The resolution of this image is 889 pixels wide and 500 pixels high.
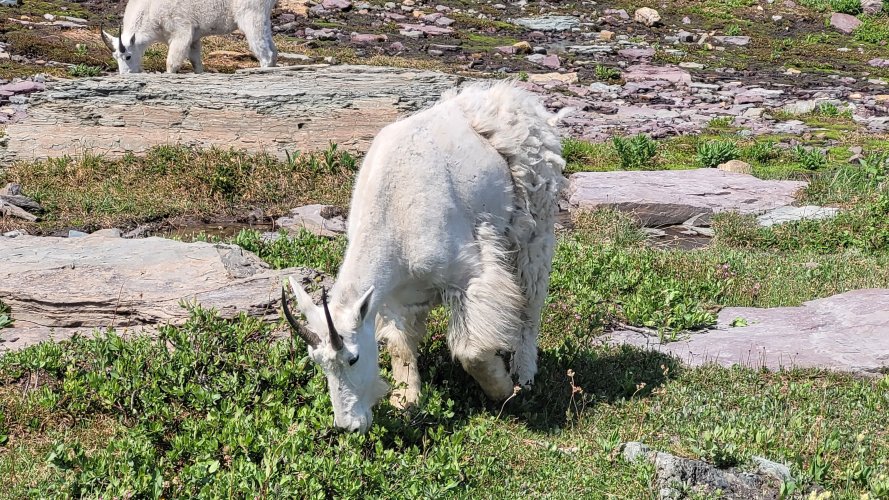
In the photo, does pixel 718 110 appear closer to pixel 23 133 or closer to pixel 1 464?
pixel 23 133

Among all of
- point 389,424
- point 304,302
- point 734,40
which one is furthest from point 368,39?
point 304,302

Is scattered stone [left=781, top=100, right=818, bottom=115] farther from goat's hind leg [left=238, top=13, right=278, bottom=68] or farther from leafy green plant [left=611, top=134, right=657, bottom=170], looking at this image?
goat's hind leg [left=238, top=13, right=278, bottom=68]

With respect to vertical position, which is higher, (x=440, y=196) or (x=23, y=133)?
(x=440, y=196)

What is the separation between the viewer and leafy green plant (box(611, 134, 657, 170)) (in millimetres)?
16359

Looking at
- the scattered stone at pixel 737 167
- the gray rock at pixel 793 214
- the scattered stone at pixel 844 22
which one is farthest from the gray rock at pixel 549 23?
the gray rock at pixel 793 214

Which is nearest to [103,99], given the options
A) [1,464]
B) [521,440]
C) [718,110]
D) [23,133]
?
[23,133]

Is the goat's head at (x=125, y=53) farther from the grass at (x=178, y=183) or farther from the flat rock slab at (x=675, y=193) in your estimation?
the flat rock slab at (x=675, y=193)

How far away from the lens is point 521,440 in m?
6.88

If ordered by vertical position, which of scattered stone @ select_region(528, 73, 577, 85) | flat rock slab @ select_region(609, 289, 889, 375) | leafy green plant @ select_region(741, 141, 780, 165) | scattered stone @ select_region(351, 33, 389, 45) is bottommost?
scattered stone @ select_region(351, 33, 389, 45)

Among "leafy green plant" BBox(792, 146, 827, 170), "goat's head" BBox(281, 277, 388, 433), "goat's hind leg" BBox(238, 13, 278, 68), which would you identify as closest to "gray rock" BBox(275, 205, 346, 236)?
"goat's head" BBox(281, 277, 388, 433)

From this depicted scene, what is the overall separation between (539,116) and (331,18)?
80.5 feet

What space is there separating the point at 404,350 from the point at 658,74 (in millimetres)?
20025

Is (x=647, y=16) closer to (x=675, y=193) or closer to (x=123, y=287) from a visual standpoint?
(x=675, y=193)

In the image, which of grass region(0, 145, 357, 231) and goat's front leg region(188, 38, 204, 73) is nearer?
grass region(0, 145, 357, 231)
